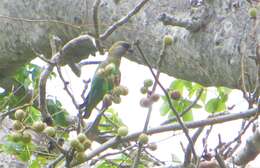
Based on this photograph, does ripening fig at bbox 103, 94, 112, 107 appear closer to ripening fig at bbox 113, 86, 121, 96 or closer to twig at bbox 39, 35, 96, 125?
ripening fig at bbox 113, 86, 121, 96

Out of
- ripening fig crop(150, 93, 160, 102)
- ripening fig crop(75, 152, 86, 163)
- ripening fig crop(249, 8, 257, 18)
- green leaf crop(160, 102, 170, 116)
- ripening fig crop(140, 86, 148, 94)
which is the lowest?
green leaf crop(160, 102, 170, 116)

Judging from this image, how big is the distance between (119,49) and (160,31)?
106 millimetres

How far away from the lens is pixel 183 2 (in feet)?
5.02

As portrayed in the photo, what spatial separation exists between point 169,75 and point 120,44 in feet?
0.42

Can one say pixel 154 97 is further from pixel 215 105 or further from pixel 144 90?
pixel 215 105

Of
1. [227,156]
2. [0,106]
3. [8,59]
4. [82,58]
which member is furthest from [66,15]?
[227,156]

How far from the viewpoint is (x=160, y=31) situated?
5.05 ft

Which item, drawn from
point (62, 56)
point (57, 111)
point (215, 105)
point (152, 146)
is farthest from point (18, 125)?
point (57, 111)

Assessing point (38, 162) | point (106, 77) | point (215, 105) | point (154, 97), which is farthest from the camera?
point (215, 105)

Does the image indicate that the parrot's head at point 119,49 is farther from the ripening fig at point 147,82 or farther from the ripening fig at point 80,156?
the ripening fig at point 80,156

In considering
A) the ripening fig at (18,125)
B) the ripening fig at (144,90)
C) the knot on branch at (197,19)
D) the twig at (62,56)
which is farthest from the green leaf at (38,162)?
the knot on branch at (197,19)

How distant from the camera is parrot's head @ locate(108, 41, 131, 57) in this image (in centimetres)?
158

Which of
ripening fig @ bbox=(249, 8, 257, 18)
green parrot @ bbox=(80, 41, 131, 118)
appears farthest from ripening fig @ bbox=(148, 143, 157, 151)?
ripening fig @ bbox=(249, 8, 257, 18)

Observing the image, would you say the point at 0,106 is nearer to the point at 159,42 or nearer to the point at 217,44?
the point at 159,42
